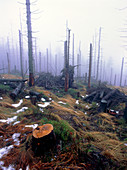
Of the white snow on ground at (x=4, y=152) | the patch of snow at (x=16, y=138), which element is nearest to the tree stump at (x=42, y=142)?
the white snow on ground at (x=4, y=152)

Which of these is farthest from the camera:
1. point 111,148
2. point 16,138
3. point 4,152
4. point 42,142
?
point 16,138

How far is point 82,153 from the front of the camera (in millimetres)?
2129

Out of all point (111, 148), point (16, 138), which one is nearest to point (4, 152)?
point (16, 138)

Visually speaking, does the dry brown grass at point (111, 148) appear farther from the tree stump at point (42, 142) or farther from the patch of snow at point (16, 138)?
the patch of snow at point (16, 138)

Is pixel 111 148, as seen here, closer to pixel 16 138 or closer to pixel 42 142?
pixel 42 142

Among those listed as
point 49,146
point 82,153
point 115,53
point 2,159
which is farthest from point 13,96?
point 115,53

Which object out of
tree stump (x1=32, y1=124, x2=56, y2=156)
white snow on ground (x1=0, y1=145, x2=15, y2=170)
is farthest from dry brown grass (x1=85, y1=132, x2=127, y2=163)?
white snow on ground (x1=0, y1=145, x2=15, y2=170)

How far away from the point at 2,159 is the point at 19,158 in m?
0.35

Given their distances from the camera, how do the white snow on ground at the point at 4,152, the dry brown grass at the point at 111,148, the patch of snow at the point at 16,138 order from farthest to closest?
the patch of snow at the point at 16,138 < the dry brown grass at the point at 111,148 < the white snow on ground at the point at 4,152

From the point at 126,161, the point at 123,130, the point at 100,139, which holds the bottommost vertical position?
the point at 123,130

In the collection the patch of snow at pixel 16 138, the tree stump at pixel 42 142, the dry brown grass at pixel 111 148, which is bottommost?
the dry brown grass at pixel 111 148

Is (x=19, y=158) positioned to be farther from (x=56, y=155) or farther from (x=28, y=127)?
(x=28, y=127)

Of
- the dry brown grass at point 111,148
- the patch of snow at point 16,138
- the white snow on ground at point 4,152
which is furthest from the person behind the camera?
the patch of snow at point 16,138

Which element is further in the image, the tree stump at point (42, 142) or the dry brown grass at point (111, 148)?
the dry brown grass at point (111, 148)
